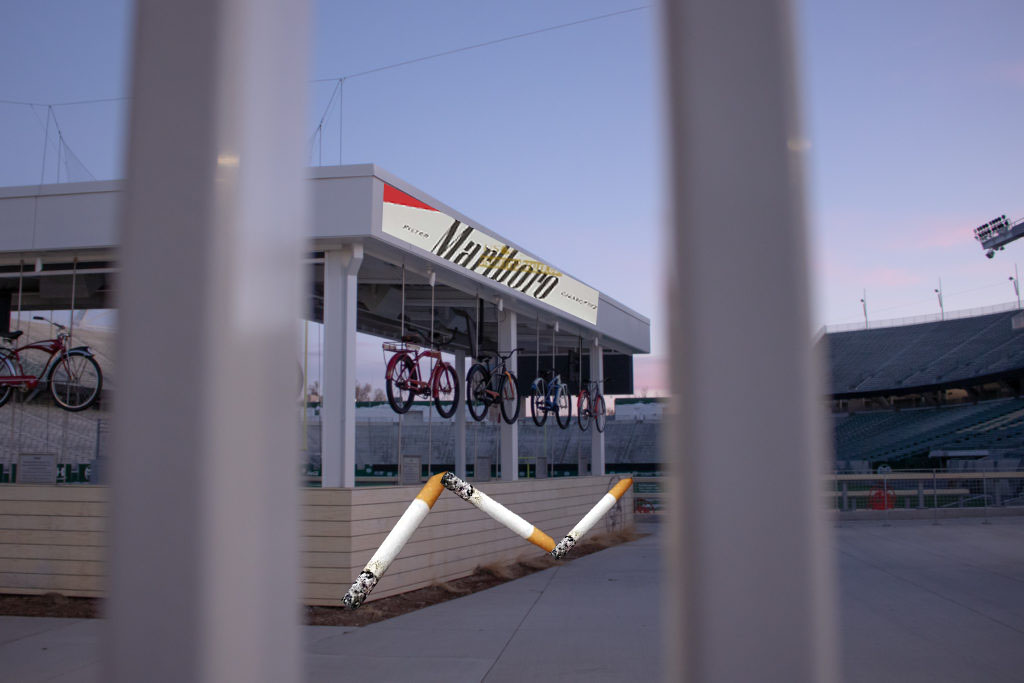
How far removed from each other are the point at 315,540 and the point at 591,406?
8.00 m

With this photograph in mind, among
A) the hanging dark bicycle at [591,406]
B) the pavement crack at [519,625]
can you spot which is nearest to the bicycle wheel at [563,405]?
the hanging dark bicycle at [591,406]

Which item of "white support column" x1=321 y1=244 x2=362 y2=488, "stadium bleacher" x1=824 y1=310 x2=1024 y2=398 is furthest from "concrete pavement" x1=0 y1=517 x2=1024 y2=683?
"stadium bleacher" x1=824 y1=310 x2=1024 y2=398

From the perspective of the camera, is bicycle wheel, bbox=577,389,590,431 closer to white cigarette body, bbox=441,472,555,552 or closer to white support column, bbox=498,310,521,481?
white support column, bbox=498,310,521,481

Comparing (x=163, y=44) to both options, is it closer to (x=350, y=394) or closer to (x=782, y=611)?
(x=782, y=611)

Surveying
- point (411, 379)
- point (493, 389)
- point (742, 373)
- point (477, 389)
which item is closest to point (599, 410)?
point (493, 389)

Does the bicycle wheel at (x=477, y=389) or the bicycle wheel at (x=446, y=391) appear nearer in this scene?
the bicycle wheel at (x=446, y=391)

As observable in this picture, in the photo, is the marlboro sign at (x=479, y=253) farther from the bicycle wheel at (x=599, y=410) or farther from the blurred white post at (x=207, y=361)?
the blurred white post at (x=207, y=361)

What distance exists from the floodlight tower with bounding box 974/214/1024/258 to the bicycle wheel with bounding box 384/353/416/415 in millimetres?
35570

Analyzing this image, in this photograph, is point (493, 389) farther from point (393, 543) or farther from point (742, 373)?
point (742, 373)

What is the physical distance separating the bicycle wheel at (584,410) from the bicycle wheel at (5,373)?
8.42 metres

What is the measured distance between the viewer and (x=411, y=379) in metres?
9.04

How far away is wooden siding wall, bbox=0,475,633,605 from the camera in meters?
7.40

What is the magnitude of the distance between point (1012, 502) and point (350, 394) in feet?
55.0

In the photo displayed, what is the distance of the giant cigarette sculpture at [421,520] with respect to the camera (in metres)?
4.90
